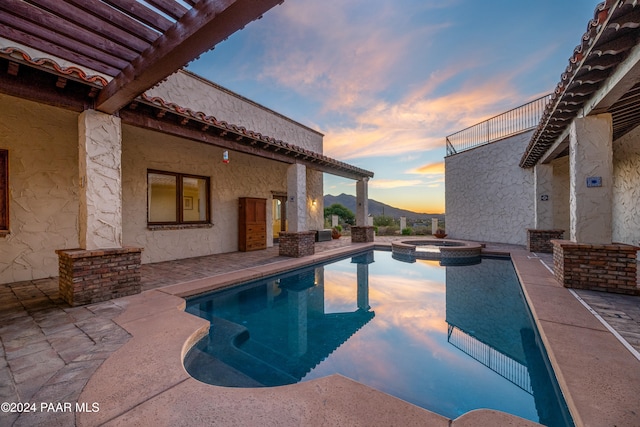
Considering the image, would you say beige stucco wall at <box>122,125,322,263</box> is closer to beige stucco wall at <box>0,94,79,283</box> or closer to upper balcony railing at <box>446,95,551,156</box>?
beige stucco wall at <box>0,94,79,283</box>

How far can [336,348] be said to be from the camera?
3.32 m

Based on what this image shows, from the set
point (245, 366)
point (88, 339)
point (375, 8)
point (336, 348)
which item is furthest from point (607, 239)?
point (88, 339)

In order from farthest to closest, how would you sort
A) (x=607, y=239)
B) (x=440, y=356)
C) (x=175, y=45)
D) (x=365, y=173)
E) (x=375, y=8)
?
1. (x=365, y=173)
2. (x=375, y=8)
3. (x=607, y=239)
4. (x=440, y=356)
5. (x=175, y=45)

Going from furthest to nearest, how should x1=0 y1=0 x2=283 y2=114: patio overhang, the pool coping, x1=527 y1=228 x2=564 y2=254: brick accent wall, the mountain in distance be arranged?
1. the mountain in distance
2. x1=527 y1=228 x2=564 y2=254: brick accent wall
3. x1=0 y1=0 x2=283 y2=114: patio overhang
4. the pool coping

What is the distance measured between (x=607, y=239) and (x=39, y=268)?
11155 millimetres

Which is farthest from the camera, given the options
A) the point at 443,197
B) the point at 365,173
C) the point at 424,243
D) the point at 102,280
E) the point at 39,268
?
the point at 443,197

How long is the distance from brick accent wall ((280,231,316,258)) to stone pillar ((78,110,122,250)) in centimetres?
468

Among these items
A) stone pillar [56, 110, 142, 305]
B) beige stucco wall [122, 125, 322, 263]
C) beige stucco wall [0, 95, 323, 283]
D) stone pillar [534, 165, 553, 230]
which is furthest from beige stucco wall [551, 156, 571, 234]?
stone pillar [56, 110, 142, 305]

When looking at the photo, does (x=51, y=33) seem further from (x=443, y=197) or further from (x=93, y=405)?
(x=443, y=197)

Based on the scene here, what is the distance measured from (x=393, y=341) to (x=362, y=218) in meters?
9.56

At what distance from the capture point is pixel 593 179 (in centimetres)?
467

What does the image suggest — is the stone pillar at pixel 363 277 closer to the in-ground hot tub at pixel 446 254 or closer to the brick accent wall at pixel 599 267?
the in-ground hot tub at pixel 446 254

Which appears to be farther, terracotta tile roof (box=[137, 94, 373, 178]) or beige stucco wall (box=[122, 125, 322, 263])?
beige stucco wall (box=[122, 125, 322, 263])

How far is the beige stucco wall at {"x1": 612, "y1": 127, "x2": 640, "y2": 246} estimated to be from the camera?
21.6 feet
